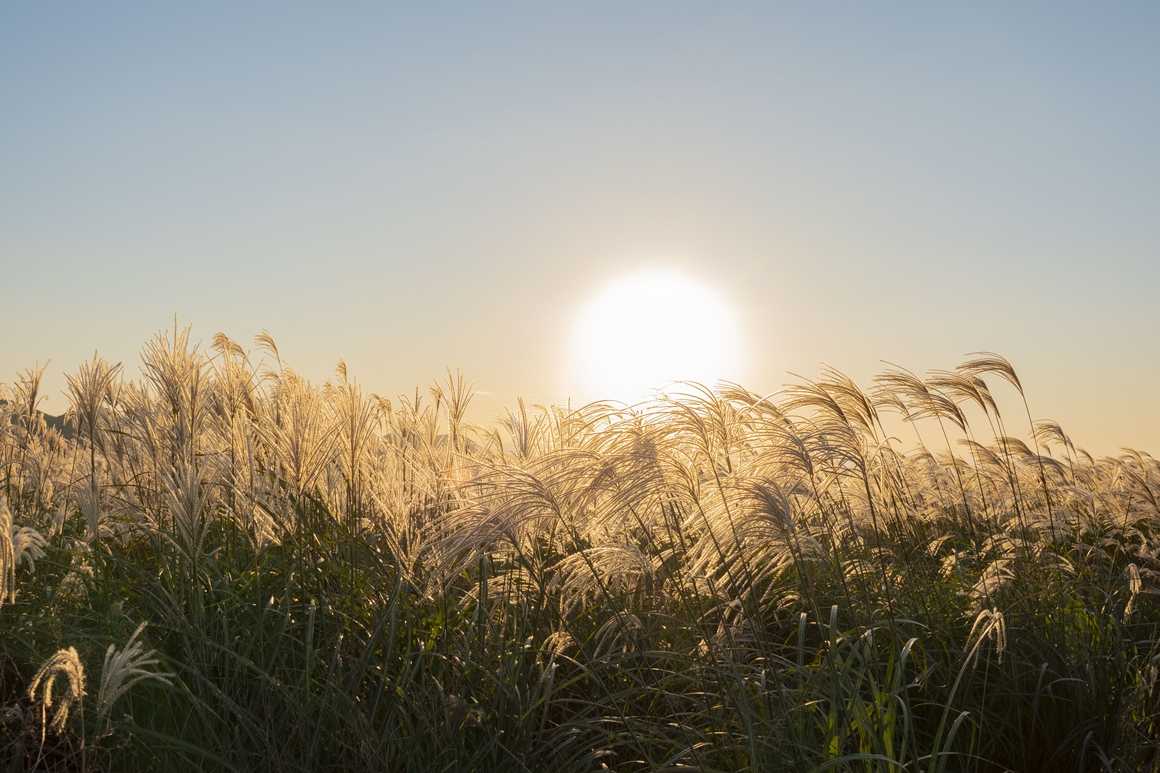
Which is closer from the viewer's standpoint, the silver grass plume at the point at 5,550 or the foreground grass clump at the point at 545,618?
the silver grass plume at the point at 5,550

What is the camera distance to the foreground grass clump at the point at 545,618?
257 cm

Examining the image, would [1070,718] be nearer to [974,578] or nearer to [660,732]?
[974,578]

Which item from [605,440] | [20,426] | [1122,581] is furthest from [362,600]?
[20,426]

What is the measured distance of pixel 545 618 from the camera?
338cm

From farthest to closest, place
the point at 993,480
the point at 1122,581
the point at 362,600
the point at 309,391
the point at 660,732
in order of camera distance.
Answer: the point at 993,480
the point at 1122,581
the point at 309,391
the point at 362,600
the point at 660,732

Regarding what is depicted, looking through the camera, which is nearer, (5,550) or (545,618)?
(5,550)

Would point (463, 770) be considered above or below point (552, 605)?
below

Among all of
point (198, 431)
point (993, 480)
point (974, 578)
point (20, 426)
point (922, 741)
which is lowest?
point (922, 741)

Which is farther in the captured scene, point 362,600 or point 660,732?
point 362,600

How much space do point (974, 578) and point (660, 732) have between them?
7.41ft

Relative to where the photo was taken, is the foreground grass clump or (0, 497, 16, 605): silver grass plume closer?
(0, 497, 16, 605): silver grass plume

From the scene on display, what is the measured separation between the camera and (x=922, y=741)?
9.84 ft

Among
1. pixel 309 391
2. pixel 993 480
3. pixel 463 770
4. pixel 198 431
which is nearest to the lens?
pixel 463 770

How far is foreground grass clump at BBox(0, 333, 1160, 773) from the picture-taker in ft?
8.44
